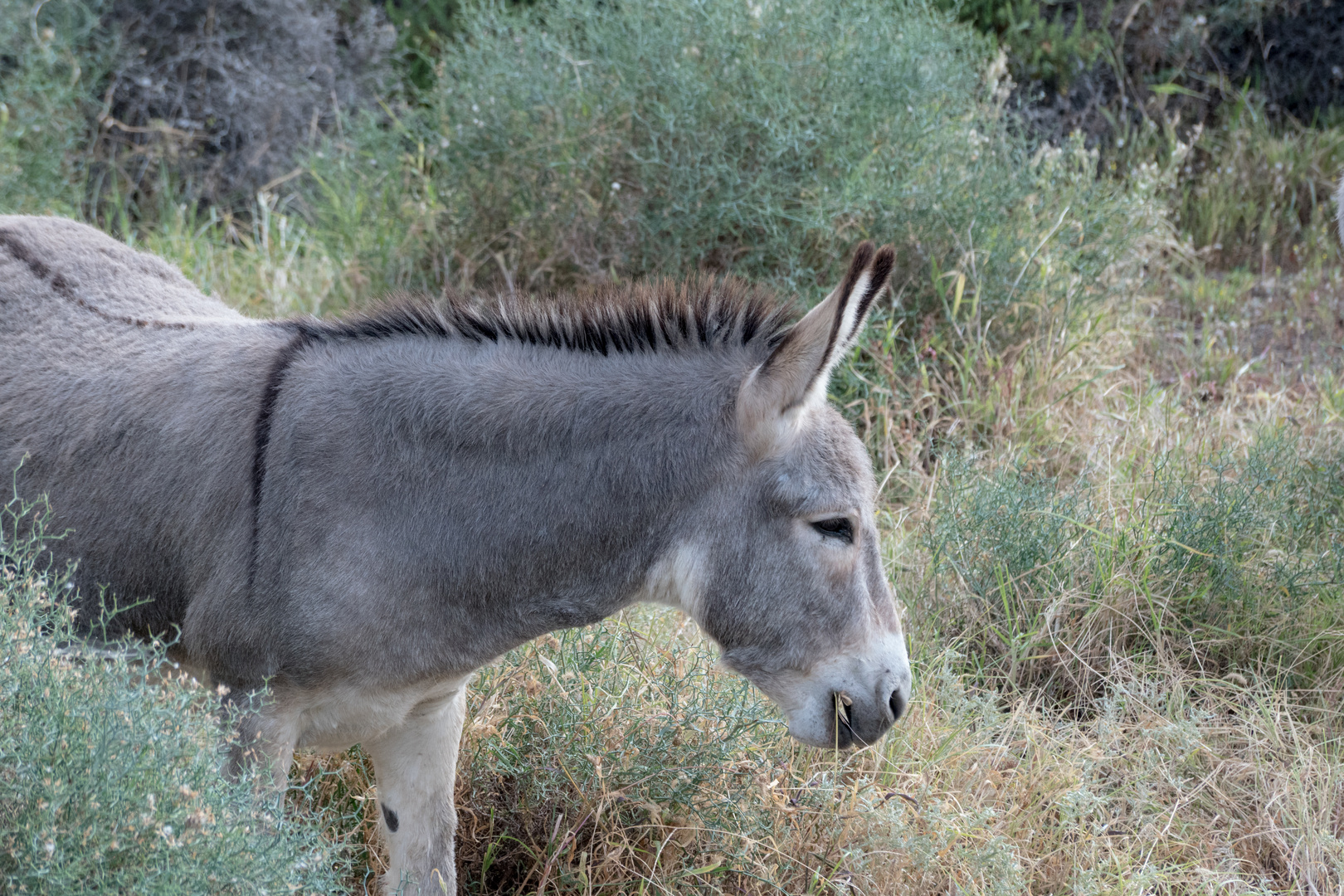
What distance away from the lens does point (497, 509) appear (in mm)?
2381

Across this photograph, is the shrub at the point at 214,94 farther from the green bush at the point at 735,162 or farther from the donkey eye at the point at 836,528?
the donkey eye at the point at 836,528

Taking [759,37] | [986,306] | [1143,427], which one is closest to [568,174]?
[759,37]

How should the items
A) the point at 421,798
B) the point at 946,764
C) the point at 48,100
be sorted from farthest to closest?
the point at 48,100
the point at 946,764
the point at 421,798

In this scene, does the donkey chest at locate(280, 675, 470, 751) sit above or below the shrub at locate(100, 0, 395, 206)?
above

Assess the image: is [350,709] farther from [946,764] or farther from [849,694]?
[946,764]

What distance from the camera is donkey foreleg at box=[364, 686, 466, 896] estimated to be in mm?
2744

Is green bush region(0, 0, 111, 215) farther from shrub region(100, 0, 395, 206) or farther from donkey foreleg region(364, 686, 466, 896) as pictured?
donkey foreleg region(364, 686, 466, 896)

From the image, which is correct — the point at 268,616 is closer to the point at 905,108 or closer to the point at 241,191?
the point at 905,108

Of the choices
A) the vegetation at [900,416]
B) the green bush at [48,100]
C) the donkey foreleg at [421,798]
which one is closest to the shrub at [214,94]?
the vegetation at [900,416]

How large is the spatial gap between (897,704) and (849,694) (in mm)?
121

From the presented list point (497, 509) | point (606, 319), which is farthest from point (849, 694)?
point (606, 319)

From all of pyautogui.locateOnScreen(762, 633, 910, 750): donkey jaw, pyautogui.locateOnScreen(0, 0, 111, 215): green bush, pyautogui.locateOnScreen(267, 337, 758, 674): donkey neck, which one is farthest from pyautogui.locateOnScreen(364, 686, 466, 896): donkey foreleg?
pyautogui.locateOnScreen(0, 0, 111, 215): green bush

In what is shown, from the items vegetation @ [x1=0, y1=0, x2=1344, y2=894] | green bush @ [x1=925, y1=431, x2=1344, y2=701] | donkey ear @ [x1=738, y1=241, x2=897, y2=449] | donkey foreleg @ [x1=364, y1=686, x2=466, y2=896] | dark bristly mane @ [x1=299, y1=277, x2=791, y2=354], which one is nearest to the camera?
donkey ear @ [x1=738, y1=241, x2=897, y2=449]

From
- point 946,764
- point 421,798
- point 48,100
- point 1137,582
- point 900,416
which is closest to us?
point 421,798
